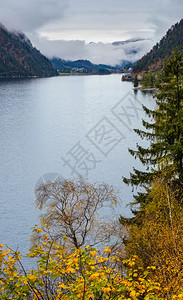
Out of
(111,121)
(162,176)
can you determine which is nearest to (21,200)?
(162,176)

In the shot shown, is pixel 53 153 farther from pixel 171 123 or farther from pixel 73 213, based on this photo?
pixel 171 123

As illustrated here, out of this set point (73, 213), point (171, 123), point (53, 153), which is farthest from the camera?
point (53, 153)

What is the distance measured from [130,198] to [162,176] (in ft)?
56.6

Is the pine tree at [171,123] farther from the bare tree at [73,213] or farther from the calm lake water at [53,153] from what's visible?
the calm lake water at [53,153]

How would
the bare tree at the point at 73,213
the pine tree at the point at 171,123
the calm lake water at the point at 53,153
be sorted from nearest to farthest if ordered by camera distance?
1. the pine tree at the point at 171,123
2. the bare tree at the point at 73,213
3. the calm lake water at the point at 53,153

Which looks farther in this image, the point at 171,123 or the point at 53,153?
the point at 53,153

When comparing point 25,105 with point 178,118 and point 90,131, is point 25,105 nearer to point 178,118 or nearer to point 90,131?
point 90,131

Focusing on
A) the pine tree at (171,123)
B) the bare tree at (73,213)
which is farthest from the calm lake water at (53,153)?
the pine tree at (171,123)

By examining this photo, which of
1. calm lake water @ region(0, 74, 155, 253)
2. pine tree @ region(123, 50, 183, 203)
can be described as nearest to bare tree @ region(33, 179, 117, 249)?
pine tree @ region(123, 50, 183, 203)

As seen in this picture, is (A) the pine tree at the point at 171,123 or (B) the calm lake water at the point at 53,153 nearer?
(A) the pine tree at the point at 171,123

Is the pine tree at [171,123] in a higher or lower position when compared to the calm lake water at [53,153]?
higher

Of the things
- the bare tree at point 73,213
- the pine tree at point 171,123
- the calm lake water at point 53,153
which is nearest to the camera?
the pine tree at point 171,123

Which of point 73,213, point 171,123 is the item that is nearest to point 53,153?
point 73,213

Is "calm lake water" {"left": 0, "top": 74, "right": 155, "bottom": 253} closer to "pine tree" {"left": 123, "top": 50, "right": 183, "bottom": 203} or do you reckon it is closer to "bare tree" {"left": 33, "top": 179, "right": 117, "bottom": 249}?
"bare tree" {"left": 33, "top": 179, "right": 117, "bottom": 249}
